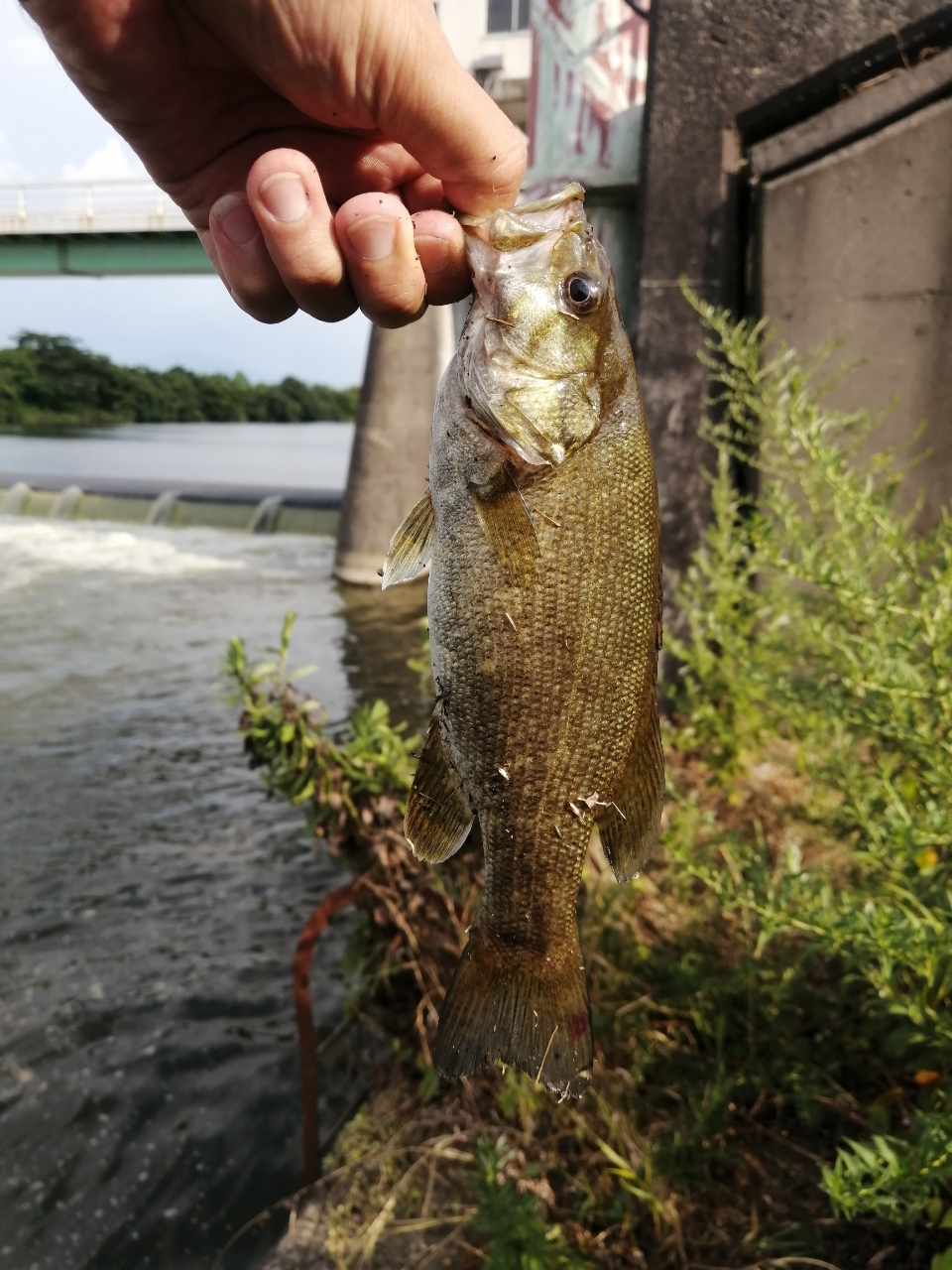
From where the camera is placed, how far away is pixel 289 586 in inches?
651

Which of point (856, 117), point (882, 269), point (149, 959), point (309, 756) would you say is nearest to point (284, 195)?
point (309, 756)

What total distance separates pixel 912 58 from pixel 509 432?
5.28 meters

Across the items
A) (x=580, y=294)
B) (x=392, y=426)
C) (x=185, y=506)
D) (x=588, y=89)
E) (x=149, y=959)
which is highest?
(x=588, y=89)

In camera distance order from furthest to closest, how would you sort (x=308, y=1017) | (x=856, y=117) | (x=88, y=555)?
(x=88, y=555) < (x=856, y=117) < (x=308, y=1017)

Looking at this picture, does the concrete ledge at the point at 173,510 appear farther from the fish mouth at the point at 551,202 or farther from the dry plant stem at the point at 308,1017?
the fish mouth at the point at 551,202

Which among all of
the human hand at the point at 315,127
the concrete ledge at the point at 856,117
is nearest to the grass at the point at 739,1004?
the human hand at the point at 315,127

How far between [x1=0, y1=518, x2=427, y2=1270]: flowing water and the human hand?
337 centimetres

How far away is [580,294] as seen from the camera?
75.6 inches

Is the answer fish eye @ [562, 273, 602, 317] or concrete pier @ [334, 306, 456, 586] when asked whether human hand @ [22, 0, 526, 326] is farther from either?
→ concrete pier @ [334, 306, 456, 586]

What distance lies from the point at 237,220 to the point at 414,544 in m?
1.02

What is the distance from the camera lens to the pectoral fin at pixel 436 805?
186 cm

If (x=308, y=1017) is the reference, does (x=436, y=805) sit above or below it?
above

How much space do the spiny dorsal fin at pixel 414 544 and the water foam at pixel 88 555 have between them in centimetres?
1659

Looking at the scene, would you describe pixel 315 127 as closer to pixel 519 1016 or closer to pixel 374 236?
pixel 374 236
